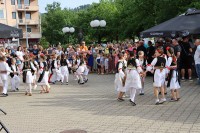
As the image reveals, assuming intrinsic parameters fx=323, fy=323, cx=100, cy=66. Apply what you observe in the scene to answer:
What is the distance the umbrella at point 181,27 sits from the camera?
43.6 feet

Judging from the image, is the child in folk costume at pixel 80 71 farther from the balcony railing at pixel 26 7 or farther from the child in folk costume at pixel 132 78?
the balcony railing at pixel 26 7

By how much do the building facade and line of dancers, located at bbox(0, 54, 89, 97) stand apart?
158 feet

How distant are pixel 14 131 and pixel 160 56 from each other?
4.87 m

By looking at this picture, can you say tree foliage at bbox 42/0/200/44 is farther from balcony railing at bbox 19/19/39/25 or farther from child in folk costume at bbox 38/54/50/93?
child in folk costume at bbox 38/54/50/93

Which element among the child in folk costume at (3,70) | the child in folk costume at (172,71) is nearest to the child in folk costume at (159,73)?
the child in folk costume at (172,71)

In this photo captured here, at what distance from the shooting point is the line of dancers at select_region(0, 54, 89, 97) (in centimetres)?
1303

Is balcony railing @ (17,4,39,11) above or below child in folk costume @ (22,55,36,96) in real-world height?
above

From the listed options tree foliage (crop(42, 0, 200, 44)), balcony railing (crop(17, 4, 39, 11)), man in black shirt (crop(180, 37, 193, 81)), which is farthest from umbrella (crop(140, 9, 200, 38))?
balcony railing (crop(17, 4, 39, 11))

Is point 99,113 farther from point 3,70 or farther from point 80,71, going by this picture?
point 80,71

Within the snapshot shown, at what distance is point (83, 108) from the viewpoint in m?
9.96

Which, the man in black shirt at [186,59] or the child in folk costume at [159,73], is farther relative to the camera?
the man in black shirt at [186,59]

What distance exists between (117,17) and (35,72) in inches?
1418

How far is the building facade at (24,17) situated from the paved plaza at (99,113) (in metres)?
52.4

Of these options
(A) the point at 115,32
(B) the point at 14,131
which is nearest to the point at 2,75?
(B) the point at 14,131
